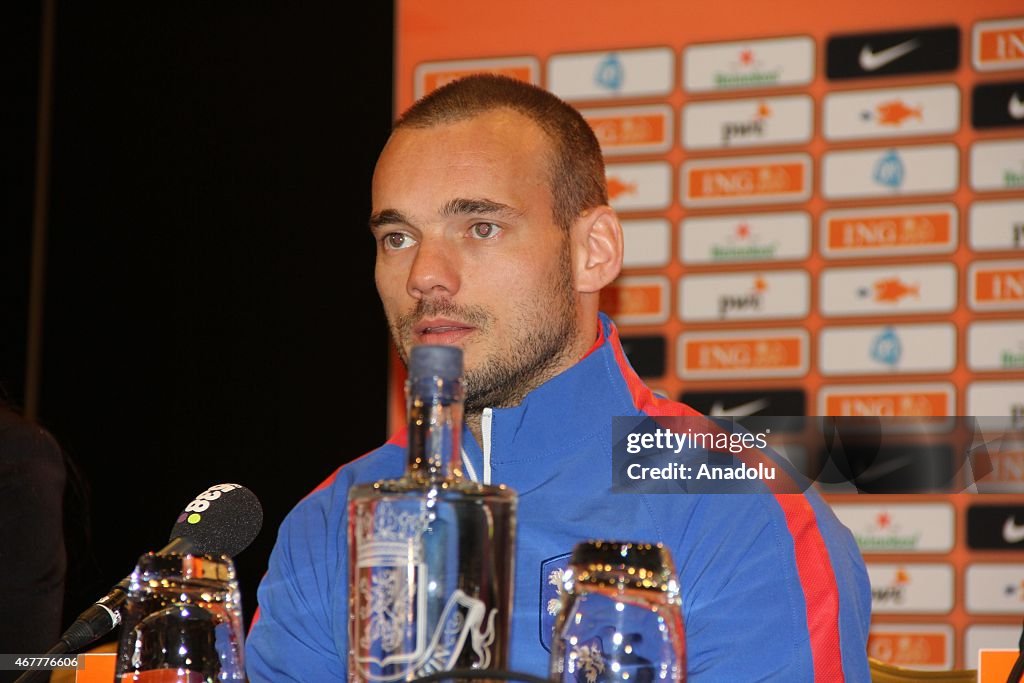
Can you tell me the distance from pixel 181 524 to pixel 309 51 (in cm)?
223

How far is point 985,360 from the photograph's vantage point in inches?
98.7

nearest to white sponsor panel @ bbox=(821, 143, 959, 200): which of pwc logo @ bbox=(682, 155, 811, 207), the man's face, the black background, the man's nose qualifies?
pwc logo @ bbox=(682, 155, 811, 207)

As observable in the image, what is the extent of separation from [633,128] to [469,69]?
1.25 feet

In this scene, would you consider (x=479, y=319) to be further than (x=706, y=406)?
No

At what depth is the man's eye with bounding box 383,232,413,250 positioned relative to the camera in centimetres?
124

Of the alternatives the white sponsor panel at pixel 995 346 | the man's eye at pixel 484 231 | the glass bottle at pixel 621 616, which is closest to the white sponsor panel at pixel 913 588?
the white sponsor panel at pixel 995 346

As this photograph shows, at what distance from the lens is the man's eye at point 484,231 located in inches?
49.4

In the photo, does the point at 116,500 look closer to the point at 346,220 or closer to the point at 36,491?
the point at 346,220

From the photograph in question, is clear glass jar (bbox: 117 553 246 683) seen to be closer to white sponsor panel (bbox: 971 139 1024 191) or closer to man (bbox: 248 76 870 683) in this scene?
man (bbox: 248 76 870 683)

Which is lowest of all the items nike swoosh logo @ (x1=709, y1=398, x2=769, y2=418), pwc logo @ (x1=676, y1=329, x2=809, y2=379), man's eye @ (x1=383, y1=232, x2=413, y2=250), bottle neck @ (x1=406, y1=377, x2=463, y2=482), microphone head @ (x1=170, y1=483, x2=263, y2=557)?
microphone head @ (x1=170, y1=483, x2=263, y2=557)

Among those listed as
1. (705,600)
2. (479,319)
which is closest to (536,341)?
(479,319)

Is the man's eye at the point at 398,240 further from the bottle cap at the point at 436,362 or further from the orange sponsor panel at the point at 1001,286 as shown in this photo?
the orange sponsor panel at the point at 1001,286

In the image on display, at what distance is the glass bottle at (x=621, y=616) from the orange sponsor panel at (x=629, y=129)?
7.22 feet

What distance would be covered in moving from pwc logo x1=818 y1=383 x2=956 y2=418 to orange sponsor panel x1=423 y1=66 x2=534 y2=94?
940mm
